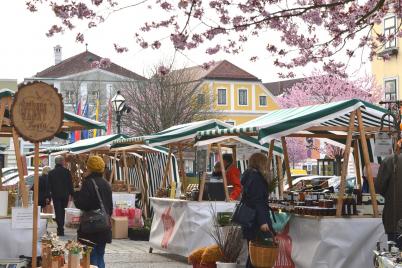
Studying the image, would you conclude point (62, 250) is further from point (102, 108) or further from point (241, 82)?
point (241, 82)

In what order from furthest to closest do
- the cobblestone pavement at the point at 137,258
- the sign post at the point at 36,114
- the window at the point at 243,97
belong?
the window at the point at 243,97 < the cobblestone pavement at the point at 137,258 < the sign post at the point at 36,114

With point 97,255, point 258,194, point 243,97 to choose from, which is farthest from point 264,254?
point 243,97

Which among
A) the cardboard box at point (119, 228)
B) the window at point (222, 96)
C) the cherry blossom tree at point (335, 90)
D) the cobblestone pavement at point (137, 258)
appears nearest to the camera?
the cobblestone pavement at point (137, 258)

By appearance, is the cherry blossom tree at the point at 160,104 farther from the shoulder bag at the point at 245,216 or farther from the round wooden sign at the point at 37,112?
the round wooden sign at the point at 37,112

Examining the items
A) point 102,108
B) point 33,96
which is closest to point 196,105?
point 102,108

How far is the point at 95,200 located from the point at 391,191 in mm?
3648

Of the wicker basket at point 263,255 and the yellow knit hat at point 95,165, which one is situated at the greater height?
the yellow knit hat at point 95,165

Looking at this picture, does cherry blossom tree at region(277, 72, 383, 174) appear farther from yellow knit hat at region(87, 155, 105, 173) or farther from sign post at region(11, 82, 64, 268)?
sign post at region(11, 82, 64, 268)

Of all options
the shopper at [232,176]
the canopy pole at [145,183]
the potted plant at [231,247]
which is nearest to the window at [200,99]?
the canopy pole at [145,183]

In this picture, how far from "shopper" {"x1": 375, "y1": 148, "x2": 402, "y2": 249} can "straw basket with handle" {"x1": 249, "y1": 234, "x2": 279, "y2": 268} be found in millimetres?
1532

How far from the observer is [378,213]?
10430 mm

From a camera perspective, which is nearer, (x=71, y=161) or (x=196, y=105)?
(x=71, y=161)

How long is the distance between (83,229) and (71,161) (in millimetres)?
20036

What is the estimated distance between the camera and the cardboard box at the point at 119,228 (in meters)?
19.0
